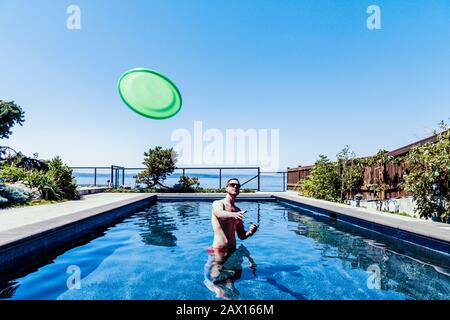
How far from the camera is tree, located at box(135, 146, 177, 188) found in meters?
16.0

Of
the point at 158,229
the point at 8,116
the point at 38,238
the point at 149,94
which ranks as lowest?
the point at 158,229

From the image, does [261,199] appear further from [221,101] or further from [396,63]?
[396,63]

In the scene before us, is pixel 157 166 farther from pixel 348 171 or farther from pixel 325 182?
pixel 348 171

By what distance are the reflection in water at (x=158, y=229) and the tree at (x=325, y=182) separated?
6.52 metres

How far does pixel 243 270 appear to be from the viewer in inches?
157

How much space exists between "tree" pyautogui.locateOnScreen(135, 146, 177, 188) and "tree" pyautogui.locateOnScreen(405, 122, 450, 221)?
1181cm

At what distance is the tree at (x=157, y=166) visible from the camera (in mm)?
16047

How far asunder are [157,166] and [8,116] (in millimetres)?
8348

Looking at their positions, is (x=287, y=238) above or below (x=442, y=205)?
below

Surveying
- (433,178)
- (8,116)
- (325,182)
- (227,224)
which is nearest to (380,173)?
(325,182)

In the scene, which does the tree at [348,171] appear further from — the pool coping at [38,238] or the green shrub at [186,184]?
the pool coping at [38,238]
